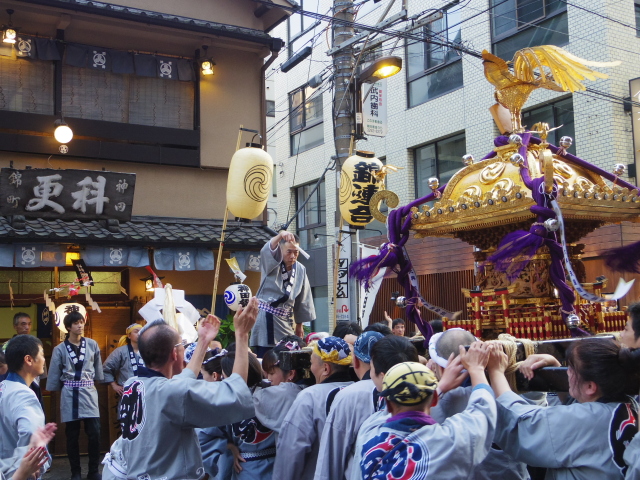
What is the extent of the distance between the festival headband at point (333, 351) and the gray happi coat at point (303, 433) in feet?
0.50

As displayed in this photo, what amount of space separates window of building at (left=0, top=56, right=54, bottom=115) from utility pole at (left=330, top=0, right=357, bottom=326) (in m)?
5.22

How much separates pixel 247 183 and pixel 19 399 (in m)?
4.93

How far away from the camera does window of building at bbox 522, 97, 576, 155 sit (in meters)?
13.6

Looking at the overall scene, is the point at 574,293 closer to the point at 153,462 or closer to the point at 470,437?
the point at 470,437

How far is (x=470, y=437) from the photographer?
100 inches

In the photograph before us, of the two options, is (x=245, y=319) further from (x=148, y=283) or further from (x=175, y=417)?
(x=148, y=283)

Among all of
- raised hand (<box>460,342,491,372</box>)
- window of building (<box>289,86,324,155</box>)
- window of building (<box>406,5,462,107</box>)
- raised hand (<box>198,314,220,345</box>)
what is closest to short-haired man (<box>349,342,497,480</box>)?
raised hand (<box>460,342,491,372</box>)

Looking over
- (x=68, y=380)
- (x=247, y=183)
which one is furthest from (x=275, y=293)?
(x=68, y=380)

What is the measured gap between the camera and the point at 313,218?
2244 centimetres

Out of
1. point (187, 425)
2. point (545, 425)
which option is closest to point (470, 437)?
point (545, 425)

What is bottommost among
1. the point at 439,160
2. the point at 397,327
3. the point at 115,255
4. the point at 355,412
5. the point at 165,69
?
the point at 355,412

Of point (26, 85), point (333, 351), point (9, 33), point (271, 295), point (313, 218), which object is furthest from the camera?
point (313, 218)

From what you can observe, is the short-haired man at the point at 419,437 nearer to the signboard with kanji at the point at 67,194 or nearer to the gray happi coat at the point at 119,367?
the gray happi coat at the point at 119,367

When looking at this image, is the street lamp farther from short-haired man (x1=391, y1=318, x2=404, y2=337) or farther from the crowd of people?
the crowd of people
